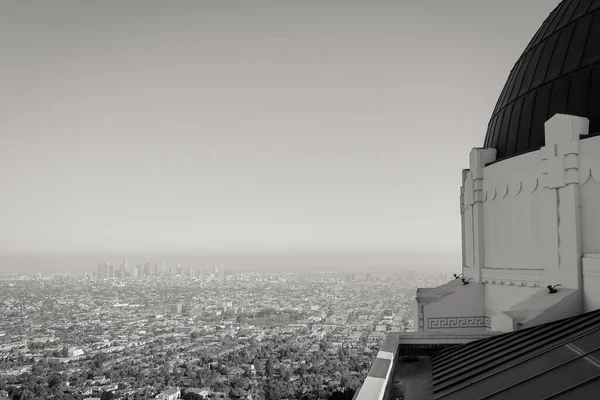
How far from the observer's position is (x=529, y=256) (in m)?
8.14

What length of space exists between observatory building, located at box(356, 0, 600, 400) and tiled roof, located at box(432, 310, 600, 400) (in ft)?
0.06

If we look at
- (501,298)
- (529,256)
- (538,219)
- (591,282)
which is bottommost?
(501,298)

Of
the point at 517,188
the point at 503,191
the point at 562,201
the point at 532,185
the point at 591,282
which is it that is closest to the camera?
the point at 591,282

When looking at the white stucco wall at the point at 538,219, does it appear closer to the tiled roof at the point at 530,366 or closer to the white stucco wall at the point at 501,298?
the white stucco wall at the point at 501,298

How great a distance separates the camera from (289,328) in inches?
2825

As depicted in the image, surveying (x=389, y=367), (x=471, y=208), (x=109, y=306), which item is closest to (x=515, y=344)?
(x=389, y=367)

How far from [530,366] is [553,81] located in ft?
19.8

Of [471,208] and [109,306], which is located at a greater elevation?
[471,208]

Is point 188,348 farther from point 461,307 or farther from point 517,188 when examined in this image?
point 517,188

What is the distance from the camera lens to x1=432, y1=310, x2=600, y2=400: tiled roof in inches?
152

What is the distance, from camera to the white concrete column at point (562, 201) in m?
7.05

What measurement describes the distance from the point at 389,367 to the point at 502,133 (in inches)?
241

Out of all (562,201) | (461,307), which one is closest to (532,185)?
(562,201)

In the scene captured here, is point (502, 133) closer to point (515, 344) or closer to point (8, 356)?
point (515, 344)
